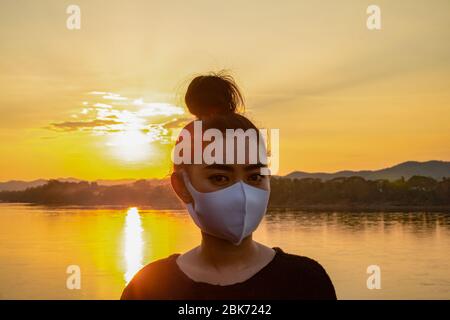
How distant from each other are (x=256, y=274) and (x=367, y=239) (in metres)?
62.3

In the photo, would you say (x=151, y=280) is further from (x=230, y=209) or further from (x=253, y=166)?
(x=253, y=166)

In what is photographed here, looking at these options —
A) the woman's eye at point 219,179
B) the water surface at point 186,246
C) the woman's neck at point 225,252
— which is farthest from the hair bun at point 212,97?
the water surface at point 186,246

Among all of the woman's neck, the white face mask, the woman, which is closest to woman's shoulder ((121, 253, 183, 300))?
the woman

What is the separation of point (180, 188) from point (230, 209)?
41cm

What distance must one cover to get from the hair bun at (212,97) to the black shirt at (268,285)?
1032 millimetres

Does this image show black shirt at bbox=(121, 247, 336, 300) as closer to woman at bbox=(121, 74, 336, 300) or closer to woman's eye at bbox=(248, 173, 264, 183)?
woman at bbox=(121, 74, 336, 300)

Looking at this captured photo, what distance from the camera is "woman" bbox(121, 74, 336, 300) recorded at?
12.6 ft

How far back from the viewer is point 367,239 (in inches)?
2515

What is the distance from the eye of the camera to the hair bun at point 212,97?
414 centimetres

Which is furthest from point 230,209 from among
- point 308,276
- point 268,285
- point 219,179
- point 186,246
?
point 186,246

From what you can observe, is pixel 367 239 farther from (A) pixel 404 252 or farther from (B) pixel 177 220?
(B) pixel 177 220

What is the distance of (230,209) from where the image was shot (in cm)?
394
